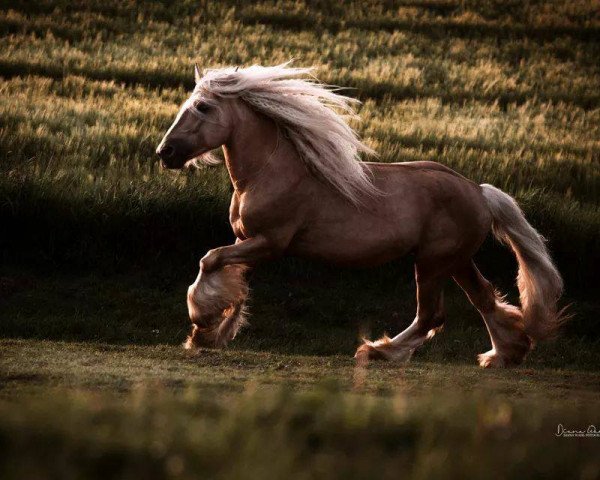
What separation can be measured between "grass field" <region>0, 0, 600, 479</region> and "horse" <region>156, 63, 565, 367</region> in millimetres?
808

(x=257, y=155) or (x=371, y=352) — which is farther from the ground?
(x=257, y=155)

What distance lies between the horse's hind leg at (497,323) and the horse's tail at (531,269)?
3.6 inches

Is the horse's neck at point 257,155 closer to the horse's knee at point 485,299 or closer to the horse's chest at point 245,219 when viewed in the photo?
the horse's chest at point 245,219

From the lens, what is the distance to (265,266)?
34.9 ft

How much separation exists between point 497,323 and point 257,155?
2388mm

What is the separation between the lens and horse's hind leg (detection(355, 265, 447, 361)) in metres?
7.74

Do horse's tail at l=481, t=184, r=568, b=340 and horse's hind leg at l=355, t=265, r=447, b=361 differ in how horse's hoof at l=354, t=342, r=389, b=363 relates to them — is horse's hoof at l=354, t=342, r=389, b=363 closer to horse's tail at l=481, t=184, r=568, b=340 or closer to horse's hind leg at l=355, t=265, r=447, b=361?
horse's hind leg at l=355, t=265, r=447, b=361

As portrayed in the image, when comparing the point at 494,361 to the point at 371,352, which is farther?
the point at 494,361

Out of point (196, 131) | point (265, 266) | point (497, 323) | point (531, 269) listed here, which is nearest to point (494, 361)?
point (497, 323)

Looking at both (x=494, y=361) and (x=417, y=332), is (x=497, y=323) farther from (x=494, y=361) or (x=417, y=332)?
(x=417, y=332)

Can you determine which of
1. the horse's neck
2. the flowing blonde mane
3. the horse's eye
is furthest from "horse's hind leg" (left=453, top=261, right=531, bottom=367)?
the horse's eye

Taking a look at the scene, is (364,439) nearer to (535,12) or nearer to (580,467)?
(580,467)
